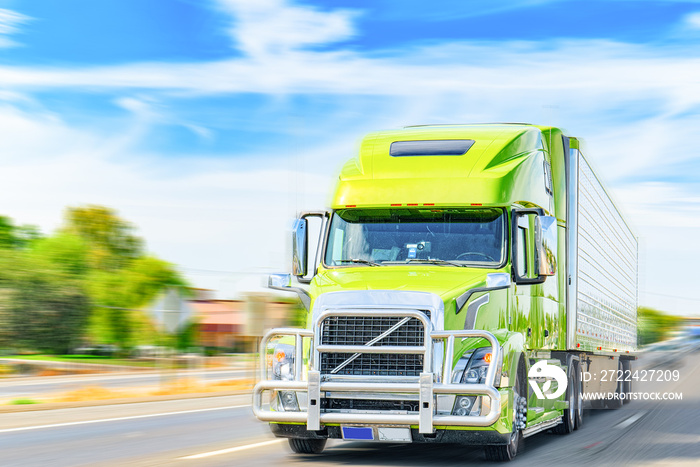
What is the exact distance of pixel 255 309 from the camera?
1013 inches

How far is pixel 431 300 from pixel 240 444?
4.18 m

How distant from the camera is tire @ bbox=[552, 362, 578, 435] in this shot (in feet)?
45.6

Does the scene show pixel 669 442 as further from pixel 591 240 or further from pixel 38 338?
pixel 38 338

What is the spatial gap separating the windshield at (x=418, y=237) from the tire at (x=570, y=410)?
4.22m

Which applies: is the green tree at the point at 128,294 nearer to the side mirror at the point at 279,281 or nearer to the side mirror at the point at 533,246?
the side mirror at the point at 279,281

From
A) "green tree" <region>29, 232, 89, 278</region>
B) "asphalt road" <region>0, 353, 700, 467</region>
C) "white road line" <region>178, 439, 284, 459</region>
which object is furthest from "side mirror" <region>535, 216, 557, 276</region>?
"green tree" <region>29, 232, 89, 278</region>

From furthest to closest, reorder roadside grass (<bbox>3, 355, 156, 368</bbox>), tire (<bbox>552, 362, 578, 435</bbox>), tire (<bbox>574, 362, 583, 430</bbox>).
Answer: roadside grass (<bbox>3, 355, 156, 368</bbox>), tire (<bbox>574, 362, 583, 430</bbox>), tire (<bbox>552, 362, 578, 435</bbox>)

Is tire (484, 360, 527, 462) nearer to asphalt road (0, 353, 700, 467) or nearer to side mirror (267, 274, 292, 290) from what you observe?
asphalt road (0, 353, 700, 467)

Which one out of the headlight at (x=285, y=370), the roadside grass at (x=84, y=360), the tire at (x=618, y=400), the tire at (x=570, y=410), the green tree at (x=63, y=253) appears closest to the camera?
the headlight at (x=285, y=370)

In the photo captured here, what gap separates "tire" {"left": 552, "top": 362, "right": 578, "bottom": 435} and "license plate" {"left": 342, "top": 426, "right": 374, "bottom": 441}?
5.33 metres

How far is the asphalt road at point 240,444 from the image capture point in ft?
34.4

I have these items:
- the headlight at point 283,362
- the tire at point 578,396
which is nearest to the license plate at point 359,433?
the headlight at point 283,362

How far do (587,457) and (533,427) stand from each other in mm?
707

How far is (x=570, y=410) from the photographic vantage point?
14117mm
